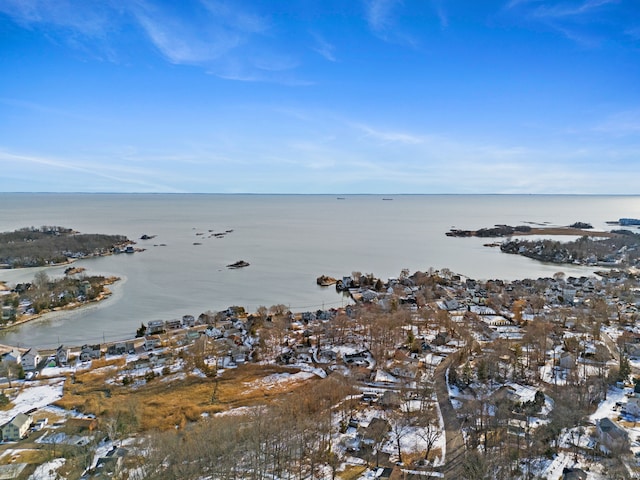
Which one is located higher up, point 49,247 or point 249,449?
point 249,449

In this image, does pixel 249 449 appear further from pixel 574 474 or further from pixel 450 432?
pixel 574 474

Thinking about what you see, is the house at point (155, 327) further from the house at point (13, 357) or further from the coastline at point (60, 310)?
the coastline at point (60, 310)

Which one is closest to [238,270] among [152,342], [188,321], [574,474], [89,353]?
[188,321]

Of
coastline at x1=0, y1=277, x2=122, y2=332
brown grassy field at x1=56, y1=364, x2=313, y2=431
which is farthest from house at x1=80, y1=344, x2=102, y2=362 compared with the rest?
coastline at x1=0, y1=277, x2=122, y2=332

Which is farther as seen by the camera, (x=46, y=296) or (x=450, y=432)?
(x=46, y=296)

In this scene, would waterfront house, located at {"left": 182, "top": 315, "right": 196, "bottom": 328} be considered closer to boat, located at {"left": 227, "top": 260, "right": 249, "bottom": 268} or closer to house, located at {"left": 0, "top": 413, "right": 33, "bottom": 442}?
house, located at {"left": 0, "top": 413, "right": 33, "bottom": 442}

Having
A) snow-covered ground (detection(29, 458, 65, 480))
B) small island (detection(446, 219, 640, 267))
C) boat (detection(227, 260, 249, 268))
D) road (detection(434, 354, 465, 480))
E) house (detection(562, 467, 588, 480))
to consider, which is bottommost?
snow-covered ground (detection(29, 458, 65, 480))

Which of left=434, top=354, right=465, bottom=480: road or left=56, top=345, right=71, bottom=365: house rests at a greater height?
left=434, top=354, right=465, bottom=480: road

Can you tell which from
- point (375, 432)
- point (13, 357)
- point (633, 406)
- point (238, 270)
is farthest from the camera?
point (238, 270)

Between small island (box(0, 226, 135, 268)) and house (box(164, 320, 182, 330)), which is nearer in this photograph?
house (box(164, 320, 182, 330))
